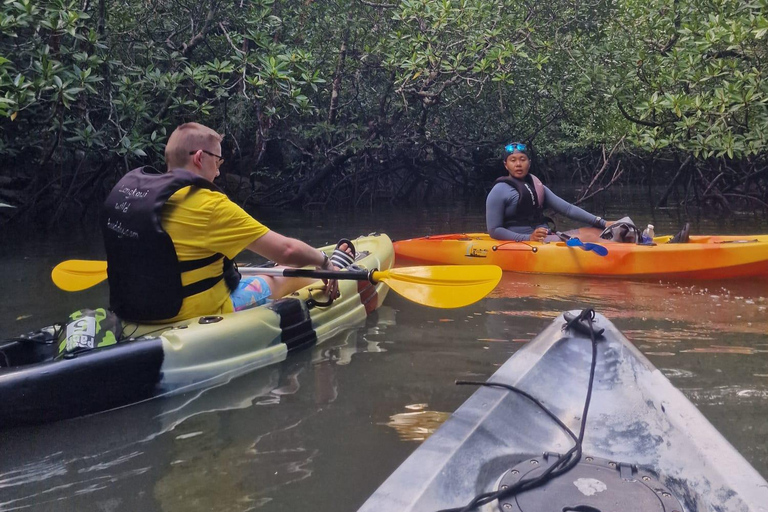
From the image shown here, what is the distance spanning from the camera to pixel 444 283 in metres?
3.44

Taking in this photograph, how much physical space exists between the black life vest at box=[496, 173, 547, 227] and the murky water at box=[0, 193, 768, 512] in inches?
37.6

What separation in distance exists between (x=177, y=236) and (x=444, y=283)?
1321 millimetres

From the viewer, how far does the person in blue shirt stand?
18.6 ft

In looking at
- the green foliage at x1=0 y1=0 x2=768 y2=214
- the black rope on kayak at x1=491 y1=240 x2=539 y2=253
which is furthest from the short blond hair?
the black rope on kayak at x1=491 y1=240 x2=539 y2=253

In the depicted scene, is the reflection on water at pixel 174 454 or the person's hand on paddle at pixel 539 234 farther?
the person's hand on paddle at pixel 539 234

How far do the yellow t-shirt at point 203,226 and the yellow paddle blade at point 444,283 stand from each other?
773mm

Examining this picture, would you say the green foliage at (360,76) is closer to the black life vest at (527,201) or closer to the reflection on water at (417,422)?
the black life vest at (527,201)

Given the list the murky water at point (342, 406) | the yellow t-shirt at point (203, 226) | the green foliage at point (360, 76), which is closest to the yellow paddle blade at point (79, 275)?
the murky water at point (342, 406)

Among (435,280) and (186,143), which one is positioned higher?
(186,143)

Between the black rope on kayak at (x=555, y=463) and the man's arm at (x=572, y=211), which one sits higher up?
the man's arm at (x=572, y=211)

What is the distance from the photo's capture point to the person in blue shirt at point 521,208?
5.66m

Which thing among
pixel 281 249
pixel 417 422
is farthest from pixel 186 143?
Answer: pixel 417 422

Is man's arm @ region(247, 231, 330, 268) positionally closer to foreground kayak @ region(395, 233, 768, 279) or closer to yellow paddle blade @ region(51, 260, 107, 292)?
yellow paddle blade @ region(51, 260, 107, 292)

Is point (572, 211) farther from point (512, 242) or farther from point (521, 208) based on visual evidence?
point (512, 242)
